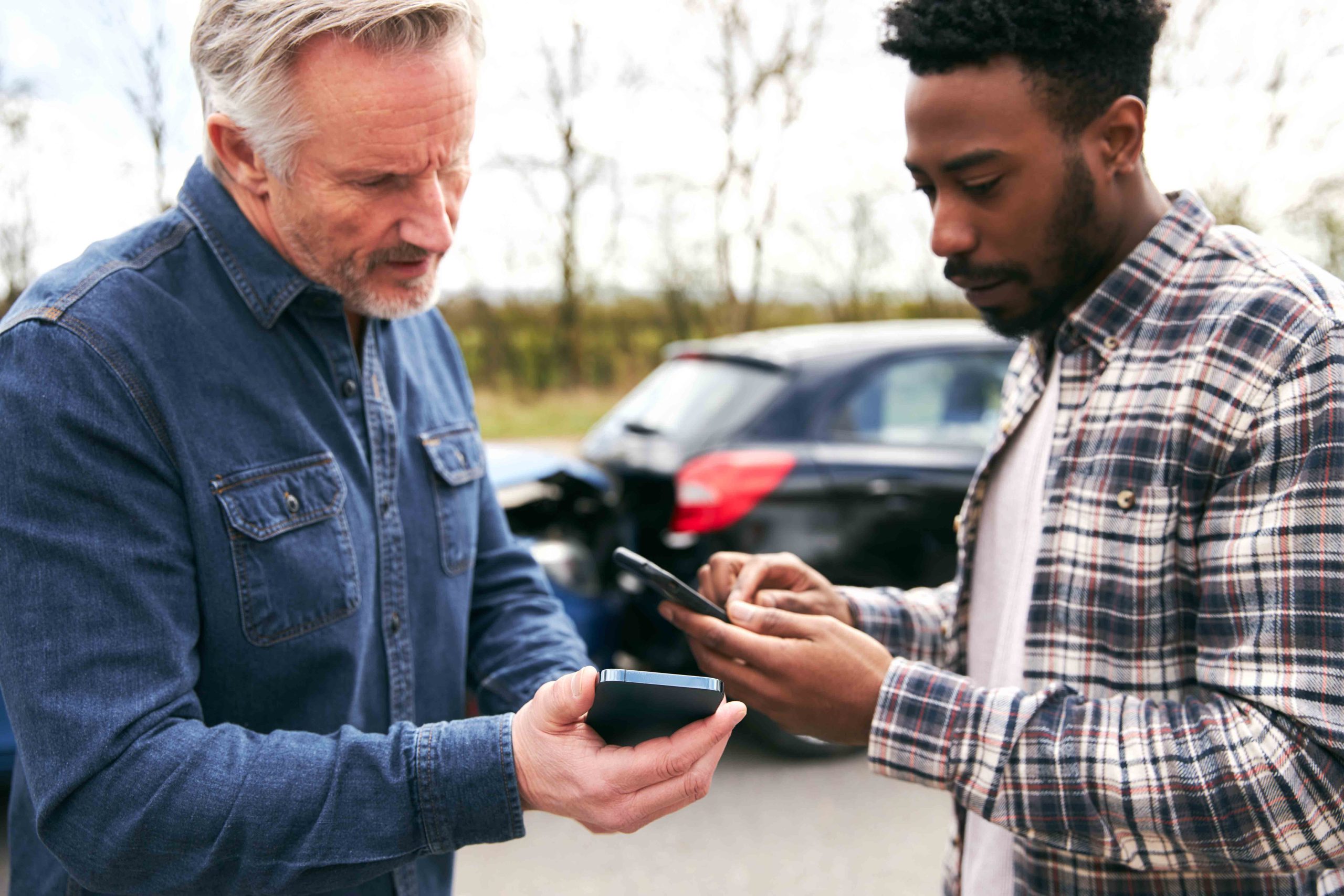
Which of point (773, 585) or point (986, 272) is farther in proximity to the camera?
point (773, 585)

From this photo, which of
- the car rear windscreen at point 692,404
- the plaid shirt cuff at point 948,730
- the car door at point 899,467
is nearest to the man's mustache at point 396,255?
the plaid shirt cuff at point 948,730

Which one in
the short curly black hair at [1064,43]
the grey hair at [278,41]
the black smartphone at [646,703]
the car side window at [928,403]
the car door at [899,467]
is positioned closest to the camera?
the black smartphone at [646,703]

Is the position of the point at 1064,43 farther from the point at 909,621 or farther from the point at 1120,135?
the point at 909,621

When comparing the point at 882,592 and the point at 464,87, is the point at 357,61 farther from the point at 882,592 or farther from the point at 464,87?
the point at 882,592

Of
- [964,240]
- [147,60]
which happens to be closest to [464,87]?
[964,240]

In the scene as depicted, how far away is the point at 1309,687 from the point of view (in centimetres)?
114

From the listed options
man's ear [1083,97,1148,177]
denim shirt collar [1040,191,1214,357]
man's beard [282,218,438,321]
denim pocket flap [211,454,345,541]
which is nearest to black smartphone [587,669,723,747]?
denim pocket flap [211,454,345,541]

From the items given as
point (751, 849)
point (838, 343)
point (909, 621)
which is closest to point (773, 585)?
point (909, 621)

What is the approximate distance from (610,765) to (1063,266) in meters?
1.09

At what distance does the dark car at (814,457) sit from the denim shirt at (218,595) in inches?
92.8

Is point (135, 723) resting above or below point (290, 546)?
below

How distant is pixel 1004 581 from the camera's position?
1.68 meters

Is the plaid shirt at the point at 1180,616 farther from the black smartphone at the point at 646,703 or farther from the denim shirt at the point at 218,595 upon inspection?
the denim shirt at the point at 218,595

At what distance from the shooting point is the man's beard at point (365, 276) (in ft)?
4.69
